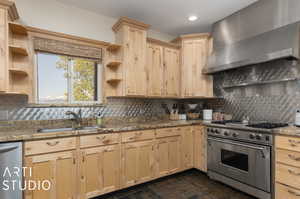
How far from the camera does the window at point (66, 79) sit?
7.86 ft

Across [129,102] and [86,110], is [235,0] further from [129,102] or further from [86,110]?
[86,110]

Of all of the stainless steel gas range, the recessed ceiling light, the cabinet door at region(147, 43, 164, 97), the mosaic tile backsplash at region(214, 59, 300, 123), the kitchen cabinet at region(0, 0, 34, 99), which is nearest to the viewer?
the kitchen cabinet at region(0, 0, 34, 99)

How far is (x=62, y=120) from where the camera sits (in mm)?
2428

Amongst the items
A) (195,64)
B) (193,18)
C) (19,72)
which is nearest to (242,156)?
(195,64)

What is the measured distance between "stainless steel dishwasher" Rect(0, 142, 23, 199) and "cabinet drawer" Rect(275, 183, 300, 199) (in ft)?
9.59

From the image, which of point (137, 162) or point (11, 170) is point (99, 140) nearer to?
point (137, 162)

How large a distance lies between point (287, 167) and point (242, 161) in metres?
0.53

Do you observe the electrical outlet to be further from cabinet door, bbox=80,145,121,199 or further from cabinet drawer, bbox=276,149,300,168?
cabinet drawer, bbox=276,149,300,168

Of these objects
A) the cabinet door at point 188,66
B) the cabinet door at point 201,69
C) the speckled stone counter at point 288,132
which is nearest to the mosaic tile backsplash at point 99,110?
the cabinet door at point 188,66

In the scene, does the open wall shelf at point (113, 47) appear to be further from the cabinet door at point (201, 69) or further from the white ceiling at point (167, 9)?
the cabinet door at point (201, 69)

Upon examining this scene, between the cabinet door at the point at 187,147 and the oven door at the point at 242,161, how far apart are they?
0.33 metres

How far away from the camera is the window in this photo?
239 centimetres

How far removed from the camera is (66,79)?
2576mm

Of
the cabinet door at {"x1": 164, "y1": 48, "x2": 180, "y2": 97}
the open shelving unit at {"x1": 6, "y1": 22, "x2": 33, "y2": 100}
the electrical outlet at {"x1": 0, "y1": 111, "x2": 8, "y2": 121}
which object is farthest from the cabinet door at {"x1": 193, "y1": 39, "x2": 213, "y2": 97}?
the electrical outlet at {"x1": 0, "y1": 111, "x2": 8, "y2": 121}
